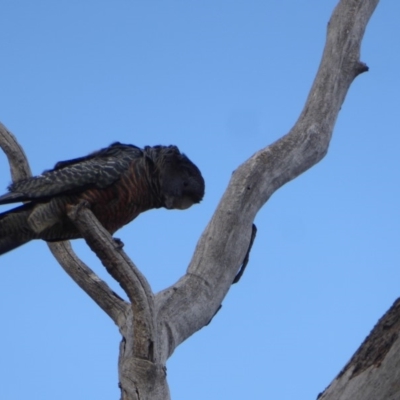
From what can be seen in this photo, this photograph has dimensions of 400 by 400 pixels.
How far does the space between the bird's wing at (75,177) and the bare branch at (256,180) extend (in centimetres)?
69

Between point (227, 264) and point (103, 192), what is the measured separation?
90cm

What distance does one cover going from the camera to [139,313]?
14.4 feet

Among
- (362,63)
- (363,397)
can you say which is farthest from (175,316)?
(362,63)

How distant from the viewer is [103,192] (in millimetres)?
5176

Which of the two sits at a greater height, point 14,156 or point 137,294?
point 14,156

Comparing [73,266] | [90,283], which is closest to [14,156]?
[73,266]

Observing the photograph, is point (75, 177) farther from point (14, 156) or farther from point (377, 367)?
point (377, 367)

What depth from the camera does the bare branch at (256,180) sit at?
4.92 m

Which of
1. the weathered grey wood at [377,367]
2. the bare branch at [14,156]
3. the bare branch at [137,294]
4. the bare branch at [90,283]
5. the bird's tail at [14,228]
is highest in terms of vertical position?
the bare branch at [14,156]

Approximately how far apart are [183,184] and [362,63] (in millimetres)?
1875

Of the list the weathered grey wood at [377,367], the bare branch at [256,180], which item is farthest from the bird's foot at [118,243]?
the weathered grey wood at [377,367]

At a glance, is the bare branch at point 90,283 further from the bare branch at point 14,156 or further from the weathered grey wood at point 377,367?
the weathered grey wood at point 377,367

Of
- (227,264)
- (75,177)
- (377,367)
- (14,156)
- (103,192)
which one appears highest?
(14,156)

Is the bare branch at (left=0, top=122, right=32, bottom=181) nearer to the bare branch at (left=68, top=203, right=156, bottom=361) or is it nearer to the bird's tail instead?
the bird's tail
